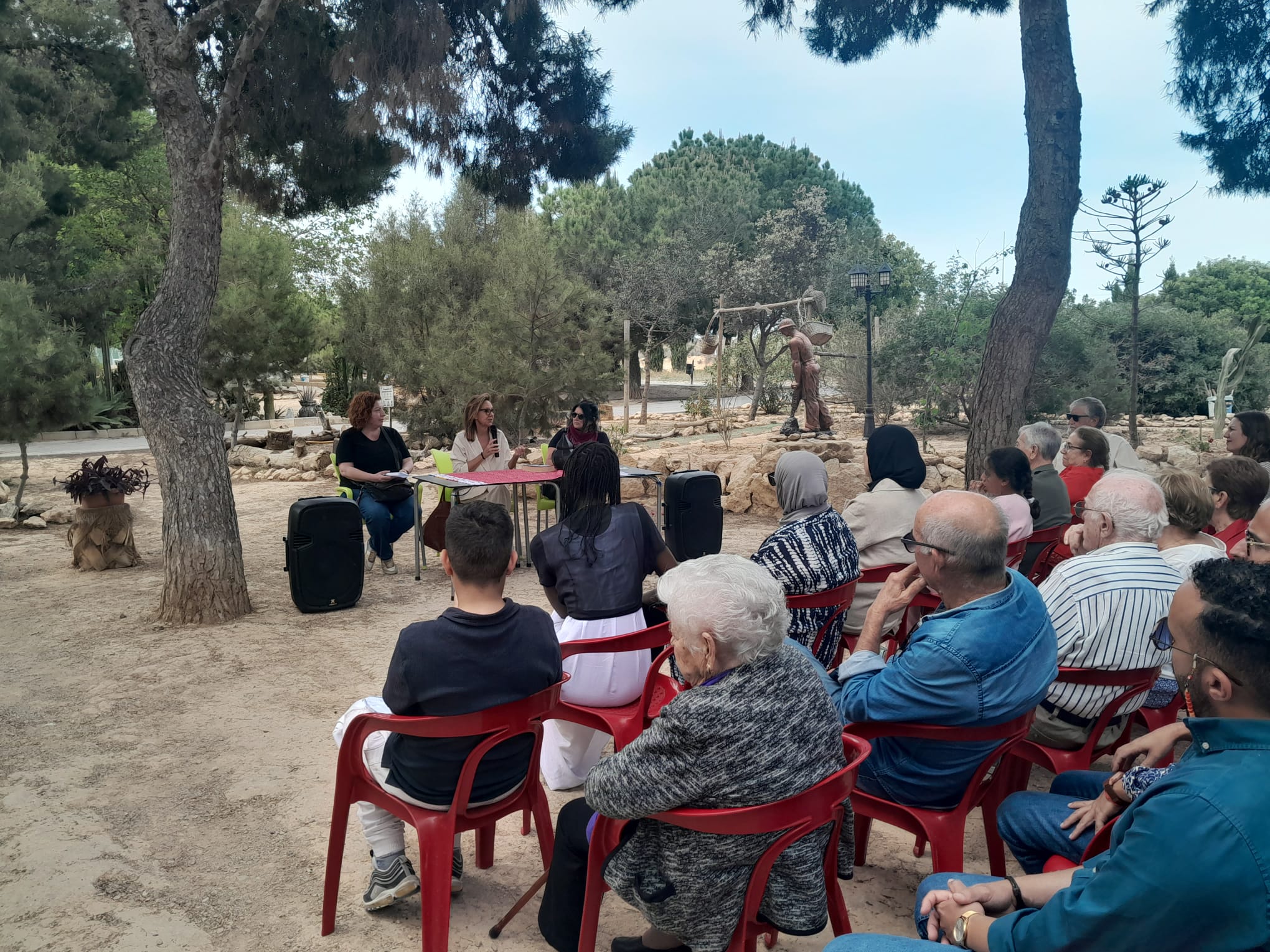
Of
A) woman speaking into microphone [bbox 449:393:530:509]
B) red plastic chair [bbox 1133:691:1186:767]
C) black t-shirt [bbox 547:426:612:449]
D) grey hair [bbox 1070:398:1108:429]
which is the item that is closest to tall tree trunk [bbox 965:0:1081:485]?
grey hair [bbox 1070:398:1108:429]

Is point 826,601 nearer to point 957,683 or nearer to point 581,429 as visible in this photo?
point 957,683

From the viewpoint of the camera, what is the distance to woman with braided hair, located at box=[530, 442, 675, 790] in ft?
9.29

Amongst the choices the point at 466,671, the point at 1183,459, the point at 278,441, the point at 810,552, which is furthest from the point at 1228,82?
the point at 278,441

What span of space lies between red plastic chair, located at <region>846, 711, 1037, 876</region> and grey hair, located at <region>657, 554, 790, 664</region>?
51 cm

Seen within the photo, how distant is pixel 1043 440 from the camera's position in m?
4.27

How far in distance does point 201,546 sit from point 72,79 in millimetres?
5781

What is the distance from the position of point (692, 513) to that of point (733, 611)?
5.38m

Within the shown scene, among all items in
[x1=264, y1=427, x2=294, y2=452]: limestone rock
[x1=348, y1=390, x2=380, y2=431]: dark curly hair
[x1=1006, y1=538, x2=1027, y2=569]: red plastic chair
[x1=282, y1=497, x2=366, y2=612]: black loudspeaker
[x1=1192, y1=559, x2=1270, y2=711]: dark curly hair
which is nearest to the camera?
[x1=1192, y1=559, x2=1270, y2=711]: dark curly hair

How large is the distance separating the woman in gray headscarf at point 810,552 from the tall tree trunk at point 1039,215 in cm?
442

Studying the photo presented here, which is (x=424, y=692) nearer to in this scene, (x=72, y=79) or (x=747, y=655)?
(x=747, y=655)

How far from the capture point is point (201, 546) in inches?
213

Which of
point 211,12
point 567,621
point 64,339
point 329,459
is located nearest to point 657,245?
point 329,459

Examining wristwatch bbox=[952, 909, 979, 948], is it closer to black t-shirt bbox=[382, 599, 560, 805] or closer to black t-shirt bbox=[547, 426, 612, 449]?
black t-shirt bbox=[382, 599, 560, 805]

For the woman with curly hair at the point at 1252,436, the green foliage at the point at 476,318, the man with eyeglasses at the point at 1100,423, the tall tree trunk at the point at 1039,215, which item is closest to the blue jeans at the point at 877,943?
the woman with curly hair at the point at 1252,436
